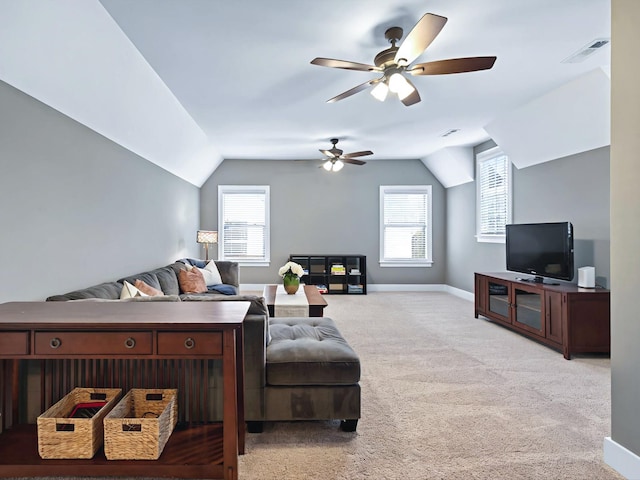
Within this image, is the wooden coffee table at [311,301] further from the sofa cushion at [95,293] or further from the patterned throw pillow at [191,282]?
the sofa cushion at [95,293]

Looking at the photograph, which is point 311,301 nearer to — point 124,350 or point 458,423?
point 458,423

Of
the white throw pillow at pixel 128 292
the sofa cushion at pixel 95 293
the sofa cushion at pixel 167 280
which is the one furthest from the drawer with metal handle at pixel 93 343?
the sofa cushion at pixel 167 280

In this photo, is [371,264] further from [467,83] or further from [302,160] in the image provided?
[467,83]

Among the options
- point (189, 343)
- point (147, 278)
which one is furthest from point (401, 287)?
point (189, 343)

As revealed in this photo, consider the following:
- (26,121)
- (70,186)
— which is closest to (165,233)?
(70,186)

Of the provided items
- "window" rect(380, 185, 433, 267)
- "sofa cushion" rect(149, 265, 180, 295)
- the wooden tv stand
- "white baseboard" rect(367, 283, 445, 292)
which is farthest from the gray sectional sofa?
"window" rect(380, 185, 433, 267)

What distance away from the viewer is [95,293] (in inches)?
112

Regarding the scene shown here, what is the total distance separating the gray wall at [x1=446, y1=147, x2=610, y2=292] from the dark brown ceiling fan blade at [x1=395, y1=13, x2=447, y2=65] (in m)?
2.76

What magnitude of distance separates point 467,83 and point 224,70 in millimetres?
2410

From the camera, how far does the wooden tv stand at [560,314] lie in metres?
3.67

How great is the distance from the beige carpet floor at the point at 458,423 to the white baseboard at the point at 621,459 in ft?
0.14

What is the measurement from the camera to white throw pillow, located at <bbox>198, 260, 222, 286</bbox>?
5.43 meters

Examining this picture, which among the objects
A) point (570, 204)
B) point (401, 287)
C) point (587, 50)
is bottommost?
point (401, 287)

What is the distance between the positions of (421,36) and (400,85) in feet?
1.92
